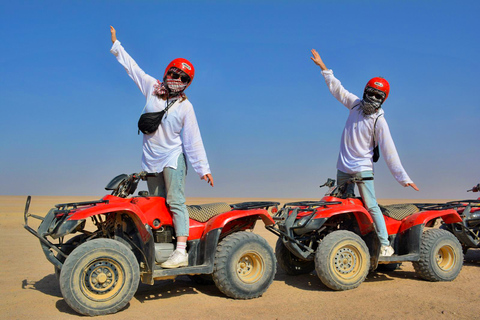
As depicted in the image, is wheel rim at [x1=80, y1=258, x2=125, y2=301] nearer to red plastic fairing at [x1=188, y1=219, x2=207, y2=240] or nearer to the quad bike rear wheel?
A: red plastic fairing at [x1=188, y1=219, x2=207, y2=240]

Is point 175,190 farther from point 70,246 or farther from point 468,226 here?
point 468,226

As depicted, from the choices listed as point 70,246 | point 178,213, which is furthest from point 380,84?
point 70,246

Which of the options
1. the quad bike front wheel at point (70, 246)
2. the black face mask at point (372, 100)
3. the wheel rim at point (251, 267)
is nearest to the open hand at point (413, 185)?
the black face mask at point (372, 100)

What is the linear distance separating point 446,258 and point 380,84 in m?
3.12

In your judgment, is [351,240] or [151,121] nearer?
[151,121]

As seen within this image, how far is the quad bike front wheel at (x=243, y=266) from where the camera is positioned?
5781 millimetres

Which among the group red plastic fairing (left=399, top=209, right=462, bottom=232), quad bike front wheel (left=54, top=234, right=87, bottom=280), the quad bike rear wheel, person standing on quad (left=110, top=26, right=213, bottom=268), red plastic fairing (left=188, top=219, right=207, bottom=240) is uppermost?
person standing on quad (left=110, top=26, right=213, bottom=268)

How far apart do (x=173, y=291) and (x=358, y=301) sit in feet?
8.41

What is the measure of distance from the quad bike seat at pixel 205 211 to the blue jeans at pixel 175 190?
0.30 m

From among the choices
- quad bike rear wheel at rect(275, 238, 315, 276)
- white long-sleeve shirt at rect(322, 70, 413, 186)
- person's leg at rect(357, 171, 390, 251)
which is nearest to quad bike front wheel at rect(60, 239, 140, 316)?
quad bike rear wheel at rect(275, 238, 315, 276)

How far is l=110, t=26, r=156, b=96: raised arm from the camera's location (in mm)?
6246

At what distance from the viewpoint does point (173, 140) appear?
598cm

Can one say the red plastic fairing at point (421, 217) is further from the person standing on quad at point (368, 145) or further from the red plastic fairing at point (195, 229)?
the red plastic fairing at point (195, 229)

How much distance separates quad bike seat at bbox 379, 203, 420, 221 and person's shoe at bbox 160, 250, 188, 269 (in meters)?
3.55
